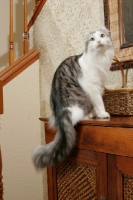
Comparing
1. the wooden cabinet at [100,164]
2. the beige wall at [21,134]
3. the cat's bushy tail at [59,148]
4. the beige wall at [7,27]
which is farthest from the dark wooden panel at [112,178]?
the beige wall at [7,27]

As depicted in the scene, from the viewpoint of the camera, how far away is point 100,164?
95 cm

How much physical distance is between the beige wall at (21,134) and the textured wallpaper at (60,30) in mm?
94

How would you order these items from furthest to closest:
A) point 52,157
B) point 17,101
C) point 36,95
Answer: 1. point 36,95
2. point 17,101
3. point 52,157

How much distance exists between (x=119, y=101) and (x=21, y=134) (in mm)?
1032

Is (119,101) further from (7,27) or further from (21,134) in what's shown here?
(7,27)

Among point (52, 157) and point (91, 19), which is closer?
point (52, 157)

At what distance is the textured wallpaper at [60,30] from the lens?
1628 mm

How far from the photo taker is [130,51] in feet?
4.36

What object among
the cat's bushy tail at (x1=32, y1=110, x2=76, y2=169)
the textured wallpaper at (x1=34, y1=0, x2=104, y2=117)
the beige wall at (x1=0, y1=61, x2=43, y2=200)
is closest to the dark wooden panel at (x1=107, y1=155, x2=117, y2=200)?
the cat's bushy tail at (x1=32, y1=110, x2=76, y2=169)

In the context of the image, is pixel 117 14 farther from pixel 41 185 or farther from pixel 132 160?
pixel 41 185

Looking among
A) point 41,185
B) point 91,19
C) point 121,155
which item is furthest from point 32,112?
point 121,155

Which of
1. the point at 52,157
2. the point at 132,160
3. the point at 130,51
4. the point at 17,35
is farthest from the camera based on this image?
the point at 17,35

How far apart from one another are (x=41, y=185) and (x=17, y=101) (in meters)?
0.76

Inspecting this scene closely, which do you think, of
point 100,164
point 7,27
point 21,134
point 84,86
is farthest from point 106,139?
point 7,27
